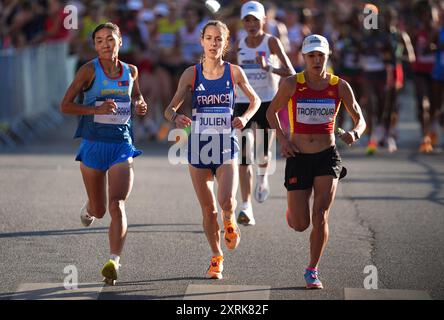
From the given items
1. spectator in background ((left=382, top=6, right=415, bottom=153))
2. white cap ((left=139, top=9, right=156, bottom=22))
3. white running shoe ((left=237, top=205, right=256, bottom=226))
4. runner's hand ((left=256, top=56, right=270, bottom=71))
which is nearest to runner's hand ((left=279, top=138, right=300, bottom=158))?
white running shoe ((left=237, top=205, right=256, bottom=226))

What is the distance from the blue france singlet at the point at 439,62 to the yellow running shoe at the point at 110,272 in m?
11.2

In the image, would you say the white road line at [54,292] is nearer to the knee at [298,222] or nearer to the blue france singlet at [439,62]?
the knee at [298,222]

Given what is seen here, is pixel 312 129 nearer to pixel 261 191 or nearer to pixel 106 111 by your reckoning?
pixel 106 111

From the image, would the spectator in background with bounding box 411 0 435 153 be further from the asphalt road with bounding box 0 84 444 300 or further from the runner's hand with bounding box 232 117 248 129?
the runner's hand with bounding box 232 117 248 129

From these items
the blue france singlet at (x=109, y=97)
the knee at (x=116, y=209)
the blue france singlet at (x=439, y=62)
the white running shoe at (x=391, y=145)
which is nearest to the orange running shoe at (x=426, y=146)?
the white running shoe at (x=391, y=145)

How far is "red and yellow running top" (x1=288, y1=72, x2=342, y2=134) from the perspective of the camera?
933 centimetres

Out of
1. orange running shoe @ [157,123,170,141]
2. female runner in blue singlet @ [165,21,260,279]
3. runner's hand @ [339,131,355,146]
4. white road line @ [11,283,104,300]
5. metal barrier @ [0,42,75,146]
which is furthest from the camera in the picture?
orange running shoe @ [157,123,170,141]

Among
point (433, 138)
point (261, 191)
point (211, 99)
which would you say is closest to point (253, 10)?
point (261, 191)

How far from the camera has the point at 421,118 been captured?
19812 millimetres
